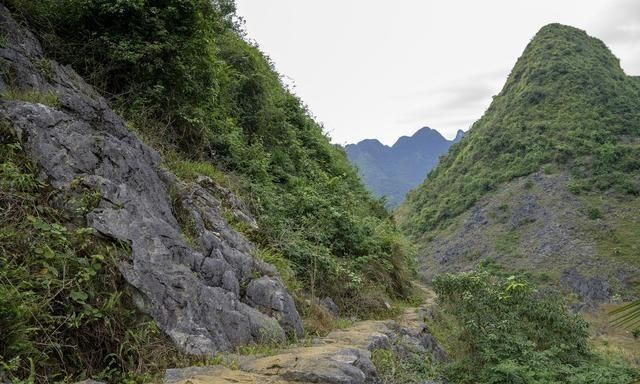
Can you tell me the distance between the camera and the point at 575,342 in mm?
9477

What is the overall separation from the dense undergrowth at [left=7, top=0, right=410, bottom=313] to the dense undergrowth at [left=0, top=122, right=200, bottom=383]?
9.02ft

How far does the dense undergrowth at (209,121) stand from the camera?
746 centimetres

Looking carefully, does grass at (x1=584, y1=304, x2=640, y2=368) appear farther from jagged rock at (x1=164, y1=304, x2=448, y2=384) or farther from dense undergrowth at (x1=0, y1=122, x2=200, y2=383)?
dense undergrowth at (x1=0, y1=122, x2=200, y2=383)

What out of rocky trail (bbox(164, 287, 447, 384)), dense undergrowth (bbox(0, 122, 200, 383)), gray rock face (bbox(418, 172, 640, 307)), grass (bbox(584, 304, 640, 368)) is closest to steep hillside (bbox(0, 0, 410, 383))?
dense undergrowth (bbox(0, 122, 200, 383))

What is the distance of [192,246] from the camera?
580 centimetres

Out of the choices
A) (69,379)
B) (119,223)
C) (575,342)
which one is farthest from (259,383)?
(575,342)

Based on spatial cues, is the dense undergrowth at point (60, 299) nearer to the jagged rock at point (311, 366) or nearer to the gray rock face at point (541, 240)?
the jagged rock at point (311, 366)

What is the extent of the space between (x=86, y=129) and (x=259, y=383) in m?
3.97

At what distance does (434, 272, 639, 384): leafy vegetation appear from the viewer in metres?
7.48

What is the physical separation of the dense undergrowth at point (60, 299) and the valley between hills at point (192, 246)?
0.02 m

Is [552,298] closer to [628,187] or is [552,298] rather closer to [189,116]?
[189,116]

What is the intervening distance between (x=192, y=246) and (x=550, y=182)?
57954 millimetres

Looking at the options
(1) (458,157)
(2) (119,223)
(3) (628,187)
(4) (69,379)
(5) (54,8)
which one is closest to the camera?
(4) (69,379)

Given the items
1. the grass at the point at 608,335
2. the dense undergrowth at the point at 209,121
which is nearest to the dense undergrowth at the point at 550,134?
the grass at the point at 608,335
